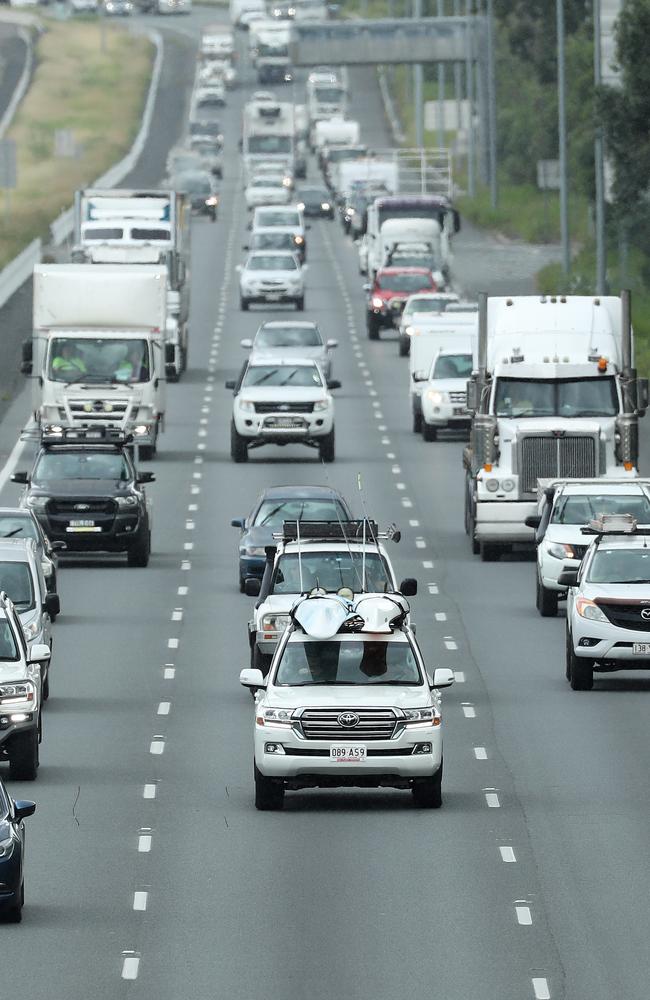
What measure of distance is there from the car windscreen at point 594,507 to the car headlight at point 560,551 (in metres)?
1.17

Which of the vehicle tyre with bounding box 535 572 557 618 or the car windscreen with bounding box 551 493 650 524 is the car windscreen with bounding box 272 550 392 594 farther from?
the car windscreen with bounding box 551 493 650 524

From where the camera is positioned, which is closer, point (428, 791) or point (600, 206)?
point (428, 791)

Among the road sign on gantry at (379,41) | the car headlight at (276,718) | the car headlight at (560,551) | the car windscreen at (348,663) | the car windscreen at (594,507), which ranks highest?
the road sign on gantry at (379,41)

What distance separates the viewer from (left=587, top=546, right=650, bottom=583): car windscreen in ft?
96.9

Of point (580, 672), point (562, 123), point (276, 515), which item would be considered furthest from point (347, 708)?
point (562, 123)

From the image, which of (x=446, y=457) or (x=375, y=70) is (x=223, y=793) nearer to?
(x=446, y=457)

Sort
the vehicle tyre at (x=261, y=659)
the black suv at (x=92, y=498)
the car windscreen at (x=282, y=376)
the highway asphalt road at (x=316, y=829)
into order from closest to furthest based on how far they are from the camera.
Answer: the highway asphalt road at (x=316, y=829) < the vehicle tyre at (x=261, y=659) < the black suv at (x=92, y=498) < the car windscreen at (x=282, y=376)

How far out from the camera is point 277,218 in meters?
93.2

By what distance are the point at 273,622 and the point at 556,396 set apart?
13.6 meters

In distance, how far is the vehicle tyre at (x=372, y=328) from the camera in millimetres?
73938

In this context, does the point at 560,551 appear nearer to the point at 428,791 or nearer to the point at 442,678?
the point at 428,791

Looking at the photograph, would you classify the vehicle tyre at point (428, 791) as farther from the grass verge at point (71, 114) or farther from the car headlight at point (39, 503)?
the grass verge at point (71, 114)

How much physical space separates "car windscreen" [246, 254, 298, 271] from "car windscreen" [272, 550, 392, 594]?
4933 centimetres

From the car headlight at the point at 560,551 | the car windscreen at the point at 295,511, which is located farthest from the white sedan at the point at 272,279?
the car headlight at the point at 560,551
